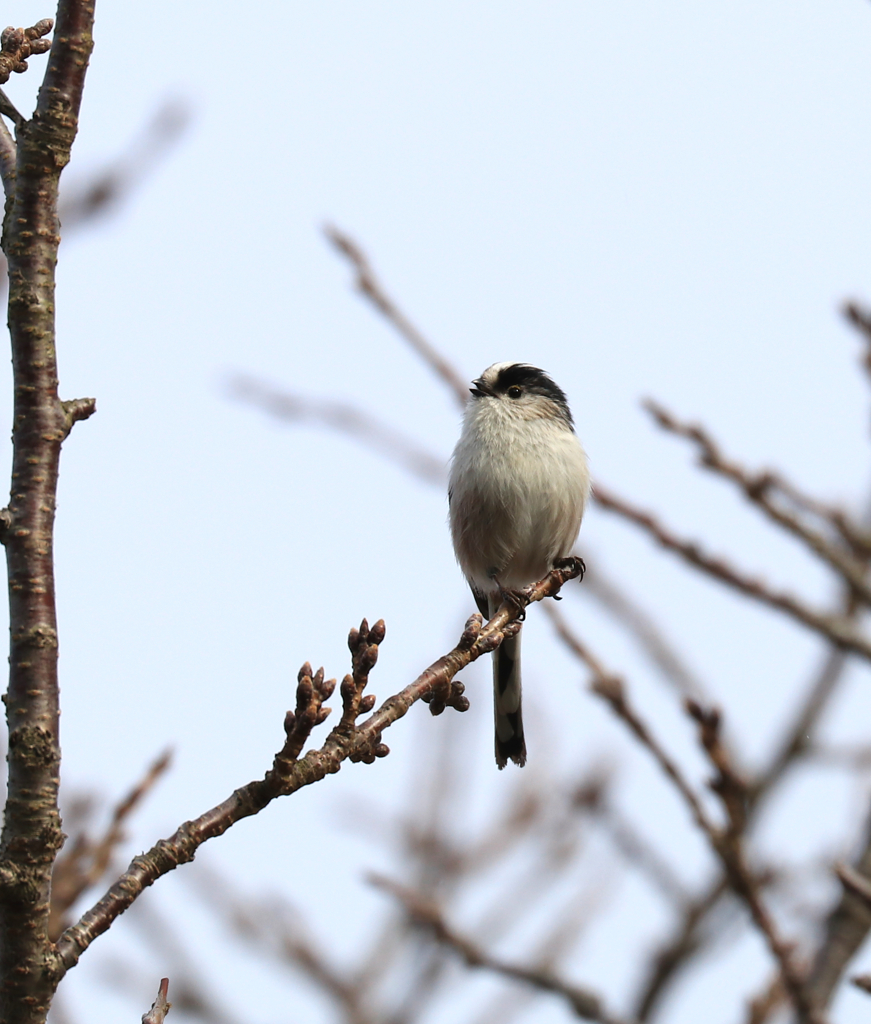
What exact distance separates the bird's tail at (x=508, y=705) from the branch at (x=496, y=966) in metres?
1.06

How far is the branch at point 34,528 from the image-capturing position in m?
1.79

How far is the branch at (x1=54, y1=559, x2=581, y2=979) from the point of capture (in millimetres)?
1836

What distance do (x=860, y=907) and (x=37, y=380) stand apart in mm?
2117

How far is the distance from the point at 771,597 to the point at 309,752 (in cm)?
93

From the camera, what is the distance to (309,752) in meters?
2.07

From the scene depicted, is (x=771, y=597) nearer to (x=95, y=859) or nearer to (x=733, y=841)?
(x=733, y=841)

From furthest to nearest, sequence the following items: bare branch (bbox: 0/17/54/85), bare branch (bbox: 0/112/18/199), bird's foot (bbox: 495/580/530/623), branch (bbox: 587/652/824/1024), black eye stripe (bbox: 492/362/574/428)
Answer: black eye stripe (bbox: 492/362/574/428)
bird's foot (bbox: 495/580/530/623)
bare branch (bbox: 0/17/54/85)
branch (bbox: 587/652/824/1024)
bare branch (bbox: 0/112/18/199)

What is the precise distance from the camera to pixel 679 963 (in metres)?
3.64

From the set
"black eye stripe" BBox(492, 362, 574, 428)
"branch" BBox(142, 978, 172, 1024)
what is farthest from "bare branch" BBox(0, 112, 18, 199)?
"black eye stripe" BBox(492, 362, 574, 428)

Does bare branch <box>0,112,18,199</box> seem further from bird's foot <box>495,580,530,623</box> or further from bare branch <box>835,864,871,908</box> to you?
bare branch <box>835,864,871,908</box>

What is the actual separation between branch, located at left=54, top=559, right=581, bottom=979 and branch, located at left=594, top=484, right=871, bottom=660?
17.7 inches

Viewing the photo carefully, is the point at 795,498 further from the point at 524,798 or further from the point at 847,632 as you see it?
the point at 524,798

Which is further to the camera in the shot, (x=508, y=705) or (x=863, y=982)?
(x=508, y=705)

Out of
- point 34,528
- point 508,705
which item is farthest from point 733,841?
point 508,705
